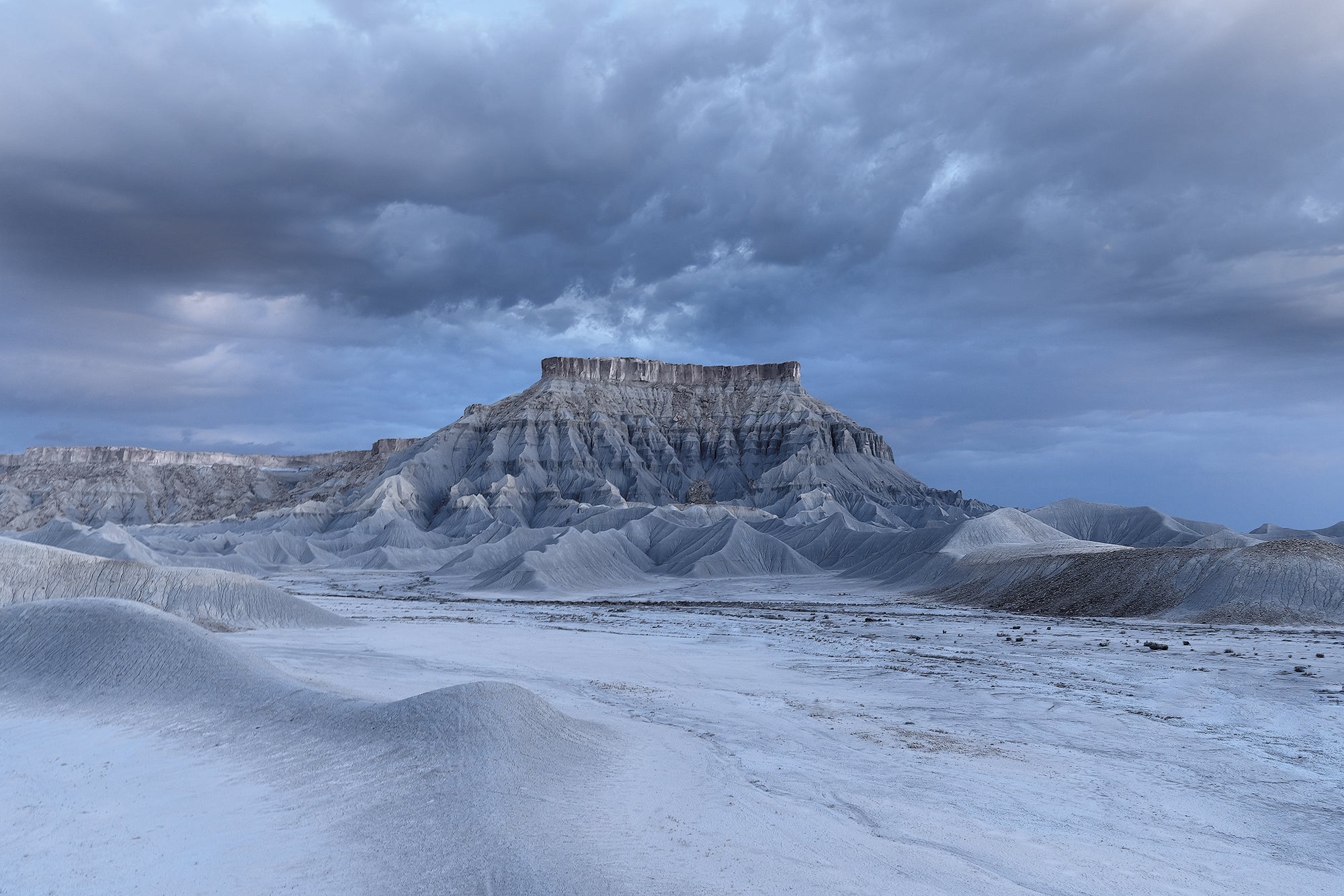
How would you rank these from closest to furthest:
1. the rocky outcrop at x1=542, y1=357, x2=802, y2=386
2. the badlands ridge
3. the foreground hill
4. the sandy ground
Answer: the sandy ground < the foreground hill < the badlands ridge < the rocky outcrop at x1=542, y1=357, x2=802, y2=386

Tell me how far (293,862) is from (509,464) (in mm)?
113033

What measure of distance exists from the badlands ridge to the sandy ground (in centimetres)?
1346

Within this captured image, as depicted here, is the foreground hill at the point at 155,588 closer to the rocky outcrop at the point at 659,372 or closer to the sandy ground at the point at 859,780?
the sandy ground at the point at 859,780

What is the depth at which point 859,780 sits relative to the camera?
10250mm

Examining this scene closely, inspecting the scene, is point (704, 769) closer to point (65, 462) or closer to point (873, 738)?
point (873, 738)

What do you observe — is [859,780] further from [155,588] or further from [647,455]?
[647,455]

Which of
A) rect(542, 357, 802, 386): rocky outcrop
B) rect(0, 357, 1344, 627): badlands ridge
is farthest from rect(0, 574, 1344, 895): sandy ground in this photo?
rect(542, 357, 802, 386): rocky outcrop

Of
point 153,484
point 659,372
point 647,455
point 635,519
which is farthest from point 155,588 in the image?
point 153,484

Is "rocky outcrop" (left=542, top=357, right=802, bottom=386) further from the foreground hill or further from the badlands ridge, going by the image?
the foreground hill

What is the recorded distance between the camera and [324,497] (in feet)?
422

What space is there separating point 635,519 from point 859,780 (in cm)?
7386

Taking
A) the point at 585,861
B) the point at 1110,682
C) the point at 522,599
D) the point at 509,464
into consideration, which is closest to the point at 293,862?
the point at 585,861

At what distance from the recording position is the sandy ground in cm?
741

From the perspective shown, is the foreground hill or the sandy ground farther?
the foreground hill
